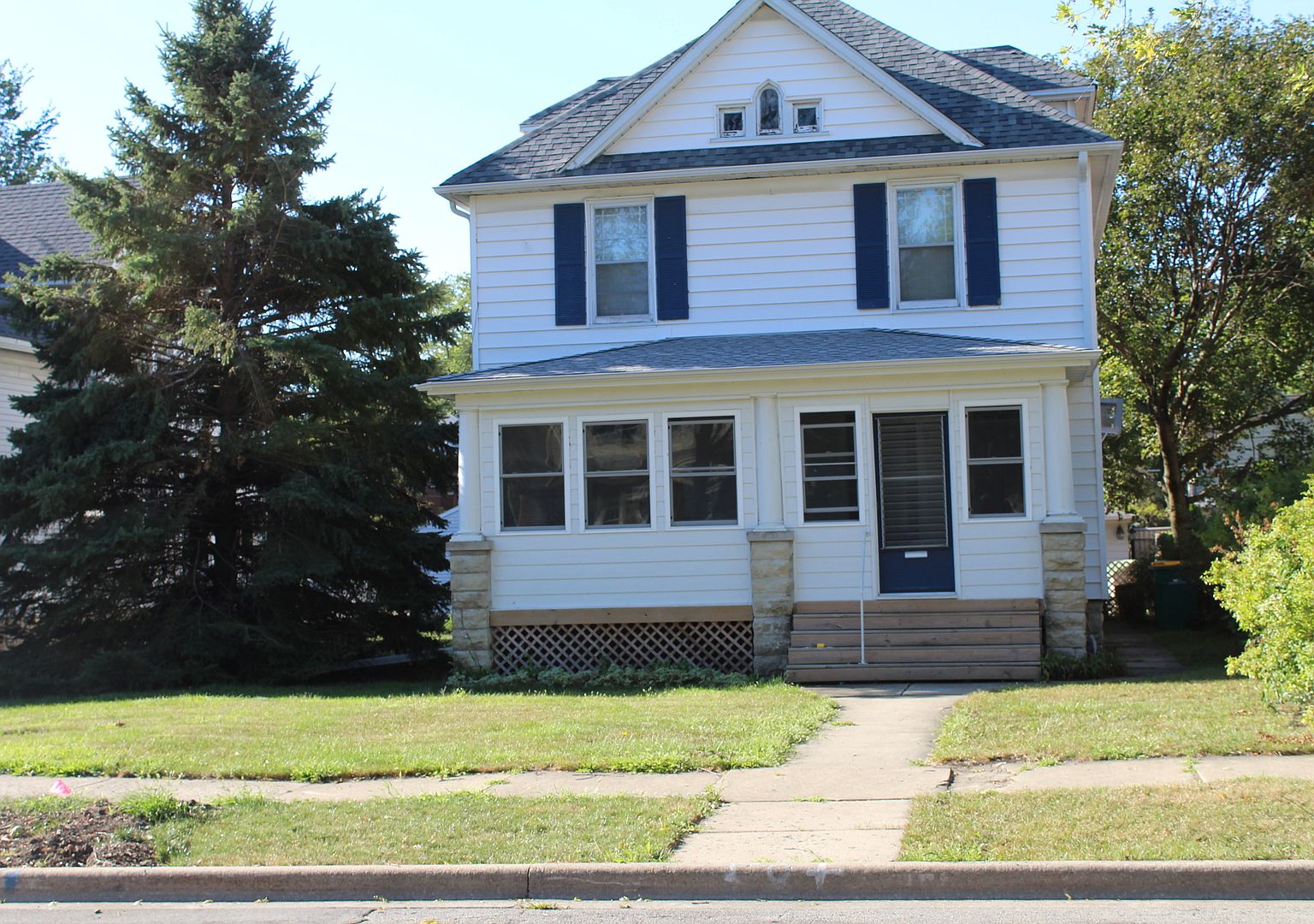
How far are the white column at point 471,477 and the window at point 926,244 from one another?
5761mm

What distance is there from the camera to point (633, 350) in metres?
16.0

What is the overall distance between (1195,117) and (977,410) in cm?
1301

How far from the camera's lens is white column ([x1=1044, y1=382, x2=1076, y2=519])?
14266 millimetres

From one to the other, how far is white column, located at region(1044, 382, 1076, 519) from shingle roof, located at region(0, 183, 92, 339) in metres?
16.4

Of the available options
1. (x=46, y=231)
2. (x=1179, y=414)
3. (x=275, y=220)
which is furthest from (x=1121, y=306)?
(x=46, y=231)

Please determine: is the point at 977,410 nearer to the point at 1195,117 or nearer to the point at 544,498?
the point at 544,498

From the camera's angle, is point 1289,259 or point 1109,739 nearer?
point 1109,739

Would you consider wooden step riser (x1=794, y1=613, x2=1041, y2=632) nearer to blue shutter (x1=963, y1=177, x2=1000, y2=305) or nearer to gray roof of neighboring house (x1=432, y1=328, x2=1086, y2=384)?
gray roof of neighboring house (x1=432, y1=328, x2=1086, y2=384)

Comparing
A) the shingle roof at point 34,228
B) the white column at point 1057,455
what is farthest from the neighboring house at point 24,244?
the white column at point 1057,455

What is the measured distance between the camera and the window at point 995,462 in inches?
573

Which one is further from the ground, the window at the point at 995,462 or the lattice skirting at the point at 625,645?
the window at the point at 995,462

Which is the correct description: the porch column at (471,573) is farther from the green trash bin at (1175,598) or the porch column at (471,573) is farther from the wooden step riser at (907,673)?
the green trash bin at (1175,598)

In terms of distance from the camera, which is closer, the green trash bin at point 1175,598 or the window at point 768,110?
the window at point 768,110

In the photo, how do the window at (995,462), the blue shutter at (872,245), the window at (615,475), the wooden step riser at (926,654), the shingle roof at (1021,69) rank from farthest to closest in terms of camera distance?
the shingle roof at (1021,69)
the blue shutter at (872,245)
the window at (615,475)
the window at (995,462)
the wooden step riser at (926,654)
